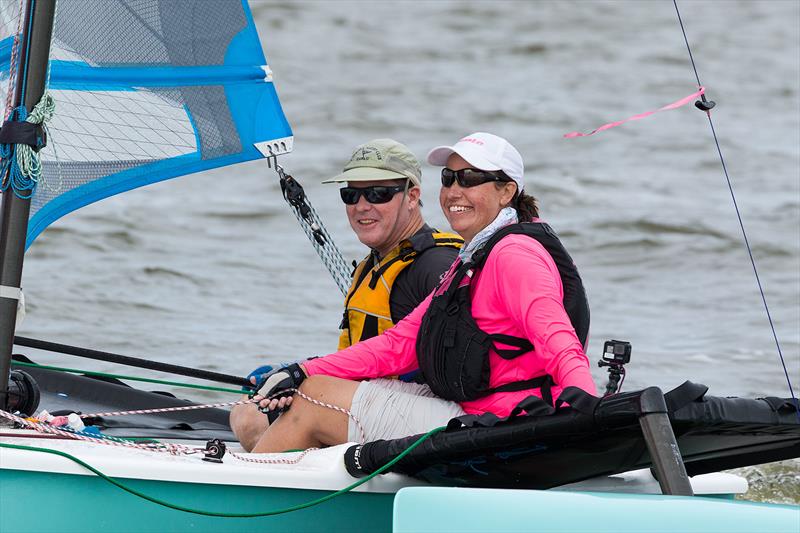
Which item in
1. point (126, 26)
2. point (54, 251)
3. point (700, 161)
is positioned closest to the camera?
point (126, 26)

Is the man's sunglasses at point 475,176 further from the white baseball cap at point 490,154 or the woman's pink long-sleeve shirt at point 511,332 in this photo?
the woman's pink long-sleeve shirt at point 511,332

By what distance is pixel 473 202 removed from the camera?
8.38ft

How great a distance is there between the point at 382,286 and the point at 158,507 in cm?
83

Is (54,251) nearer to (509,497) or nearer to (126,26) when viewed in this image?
(126,26)

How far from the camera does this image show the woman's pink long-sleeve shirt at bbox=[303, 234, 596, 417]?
228 cm

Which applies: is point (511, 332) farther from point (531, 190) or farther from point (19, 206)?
point (531, 190)

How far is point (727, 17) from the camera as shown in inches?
602

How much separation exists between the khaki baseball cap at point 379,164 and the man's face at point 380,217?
29 millimetres

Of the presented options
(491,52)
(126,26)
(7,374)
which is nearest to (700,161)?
(491,52)

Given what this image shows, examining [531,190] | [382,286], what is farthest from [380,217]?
[531,190]

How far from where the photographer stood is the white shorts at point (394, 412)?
2488 mm

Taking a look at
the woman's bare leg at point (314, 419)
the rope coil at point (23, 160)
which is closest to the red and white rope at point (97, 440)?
the woman's bare leg at point (314, 419)

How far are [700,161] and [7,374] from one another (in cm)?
852

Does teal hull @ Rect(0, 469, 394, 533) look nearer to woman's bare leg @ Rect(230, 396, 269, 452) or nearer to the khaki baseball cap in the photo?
A: woman's bare leg @ Rect(230, 396, 269, 452)
